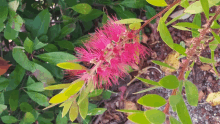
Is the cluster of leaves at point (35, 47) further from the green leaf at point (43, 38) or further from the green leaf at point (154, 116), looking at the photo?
the green leaf at point (154, 116)

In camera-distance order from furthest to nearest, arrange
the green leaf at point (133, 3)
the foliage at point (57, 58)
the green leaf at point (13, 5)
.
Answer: the green leaf at point (133, 3)
the green leaf at point (13, 5)
the foliage at point (57, 58)

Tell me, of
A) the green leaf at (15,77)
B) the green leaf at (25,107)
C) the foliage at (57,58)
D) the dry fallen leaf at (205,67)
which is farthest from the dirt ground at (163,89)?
the green leaf at (15,77)

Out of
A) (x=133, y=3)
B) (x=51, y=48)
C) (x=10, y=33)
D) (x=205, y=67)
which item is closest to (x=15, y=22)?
(x=10, y=33)

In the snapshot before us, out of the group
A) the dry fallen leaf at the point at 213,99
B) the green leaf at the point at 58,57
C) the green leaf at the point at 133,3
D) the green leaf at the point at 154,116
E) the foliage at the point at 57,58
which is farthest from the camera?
the dry fallen leaf at the point at 213,99

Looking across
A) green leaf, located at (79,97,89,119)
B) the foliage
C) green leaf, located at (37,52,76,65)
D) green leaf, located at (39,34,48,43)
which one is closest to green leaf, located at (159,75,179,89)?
the foliage

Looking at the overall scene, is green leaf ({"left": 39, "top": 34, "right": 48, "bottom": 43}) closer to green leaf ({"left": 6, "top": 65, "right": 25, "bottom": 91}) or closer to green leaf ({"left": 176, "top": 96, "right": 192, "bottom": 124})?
green leaf ({"left": 6, "top": 65, "right": 25, "bottom": 91})

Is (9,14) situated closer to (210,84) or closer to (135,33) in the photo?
(135,33)
